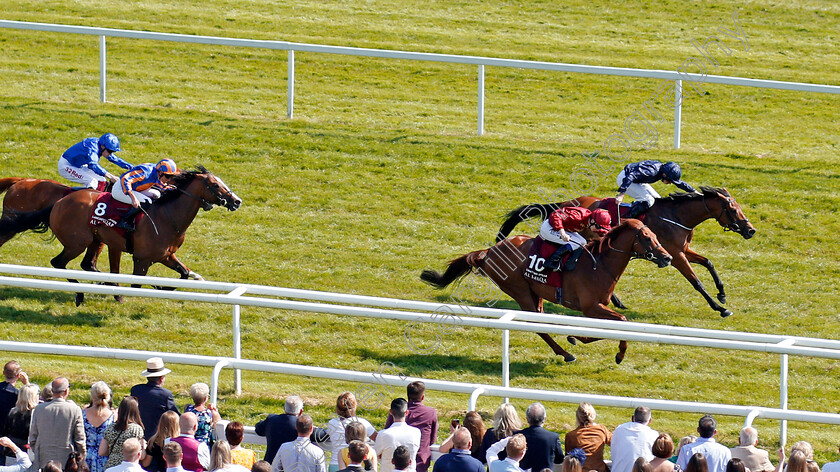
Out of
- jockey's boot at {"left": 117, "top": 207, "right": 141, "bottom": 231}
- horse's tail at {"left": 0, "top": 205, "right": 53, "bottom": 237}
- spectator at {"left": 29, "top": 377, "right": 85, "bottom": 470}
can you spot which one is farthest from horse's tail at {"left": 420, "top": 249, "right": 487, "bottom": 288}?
spectator at {"left": 29, "top": 377, "right": 85, "bottom": 470}

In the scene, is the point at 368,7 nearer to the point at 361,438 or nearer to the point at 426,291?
the point at 426,291

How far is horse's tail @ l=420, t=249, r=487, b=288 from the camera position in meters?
10.8

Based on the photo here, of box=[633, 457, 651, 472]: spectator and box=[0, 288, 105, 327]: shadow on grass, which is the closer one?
box=[633, 457, 651, 472]: spectator

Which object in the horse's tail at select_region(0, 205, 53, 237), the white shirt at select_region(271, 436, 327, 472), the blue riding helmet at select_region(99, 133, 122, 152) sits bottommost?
the white shirt at select_region(271, 436, 327, 472)

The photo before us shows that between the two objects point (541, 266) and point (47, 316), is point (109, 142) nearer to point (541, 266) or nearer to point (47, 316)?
point (47, 316)

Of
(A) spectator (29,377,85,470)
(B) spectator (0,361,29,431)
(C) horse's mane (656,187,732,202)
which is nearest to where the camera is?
(A) spectator (29,377,85,470)

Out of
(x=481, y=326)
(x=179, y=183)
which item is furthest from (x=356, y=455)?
(x=179, y=183)

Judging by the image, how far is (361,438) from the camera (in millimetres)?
5922

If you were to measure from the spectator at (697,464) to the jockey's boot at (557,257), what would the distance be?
15.0 feet

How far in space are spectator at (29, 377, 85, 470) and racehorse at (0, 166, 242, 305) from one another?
456 centimetres

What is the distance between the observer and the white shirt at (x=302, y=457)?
6.12 metres

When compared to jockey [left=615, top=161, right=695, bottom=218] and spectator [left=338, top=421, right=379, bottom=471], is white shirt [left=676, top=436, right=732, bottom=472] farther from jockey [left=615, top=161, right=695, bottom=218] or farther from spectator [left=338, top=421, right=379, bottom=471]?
jockey [left=615, top=161, right=695, bottom=218]

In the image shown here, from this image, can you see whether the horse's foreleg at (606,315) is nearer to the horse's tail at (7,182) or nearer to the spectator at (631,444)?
the spectator at (631,444)

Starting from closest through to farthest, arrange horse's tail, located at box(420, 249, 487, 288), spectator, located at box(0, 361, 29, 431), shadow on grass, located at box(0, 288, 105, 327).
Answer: spectator, located at box(0, 361, 29, 431)
shadow on grass, located at box(0, 288, 105, 327)
horse's tail, located at box(420, 249, 487, 288)
